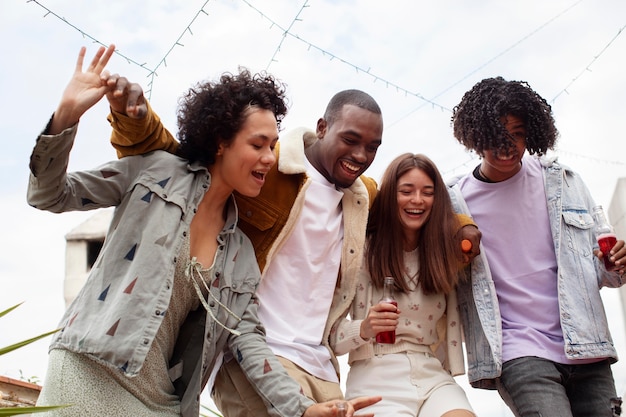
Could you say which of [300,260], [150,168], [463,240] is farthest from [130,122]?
[463,240]

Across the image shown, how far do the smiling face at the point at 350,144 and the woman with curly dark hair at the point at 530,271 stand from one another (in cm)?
54

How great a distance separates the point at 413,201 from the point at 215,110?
1.08 m

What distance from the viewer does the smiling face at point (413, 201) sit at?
12.2 feet

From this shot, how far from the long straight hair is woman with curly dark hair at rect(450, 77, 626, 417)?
0.18 m

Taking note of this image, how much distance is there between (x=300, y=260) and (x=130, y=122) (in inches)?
39.6

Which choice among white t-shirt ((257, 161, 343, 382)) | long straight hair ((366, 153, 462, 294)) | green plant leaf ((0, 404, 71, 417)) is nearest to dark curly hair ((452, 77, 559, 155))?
long straight hair ((366, 153, 462, 294))

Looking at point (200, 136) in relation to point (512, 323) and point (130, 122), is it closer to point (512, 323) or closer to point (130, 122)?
point (130, 122)

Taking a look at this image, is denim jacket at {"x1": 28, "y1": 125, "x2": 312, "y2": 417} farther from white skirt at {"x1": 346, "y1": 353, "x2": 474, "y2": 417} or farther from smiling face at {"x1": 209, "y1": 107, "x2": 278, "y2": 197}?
white skirt at {"x1": 346, "y1": 353, "x2": 474, "y2": 417}

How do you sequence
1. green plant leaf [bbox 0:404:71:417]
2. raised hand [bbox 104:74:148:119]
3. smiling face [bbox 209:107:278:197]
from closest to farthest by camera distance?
green plant leaf [bbox 0:404:71:417], raised hand [bbox 104:74:148:119], smiling face [bbox 209:107:278:197]

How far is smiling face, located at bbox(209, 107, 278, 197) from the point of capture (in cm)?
316

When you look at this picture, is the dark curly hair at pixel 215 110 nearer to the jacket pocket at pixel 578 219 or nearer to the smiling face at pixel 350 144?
the smiling face at pixel 350 144

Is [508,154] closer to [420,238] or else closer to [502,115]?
[502,115]

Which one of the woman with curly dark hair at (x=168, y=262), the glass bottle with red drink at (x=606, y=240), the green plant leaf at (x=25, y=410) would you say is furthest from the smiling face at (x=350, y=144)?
the green plant leaf at (x=25, y=410)

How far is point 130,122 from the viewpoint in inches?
115
